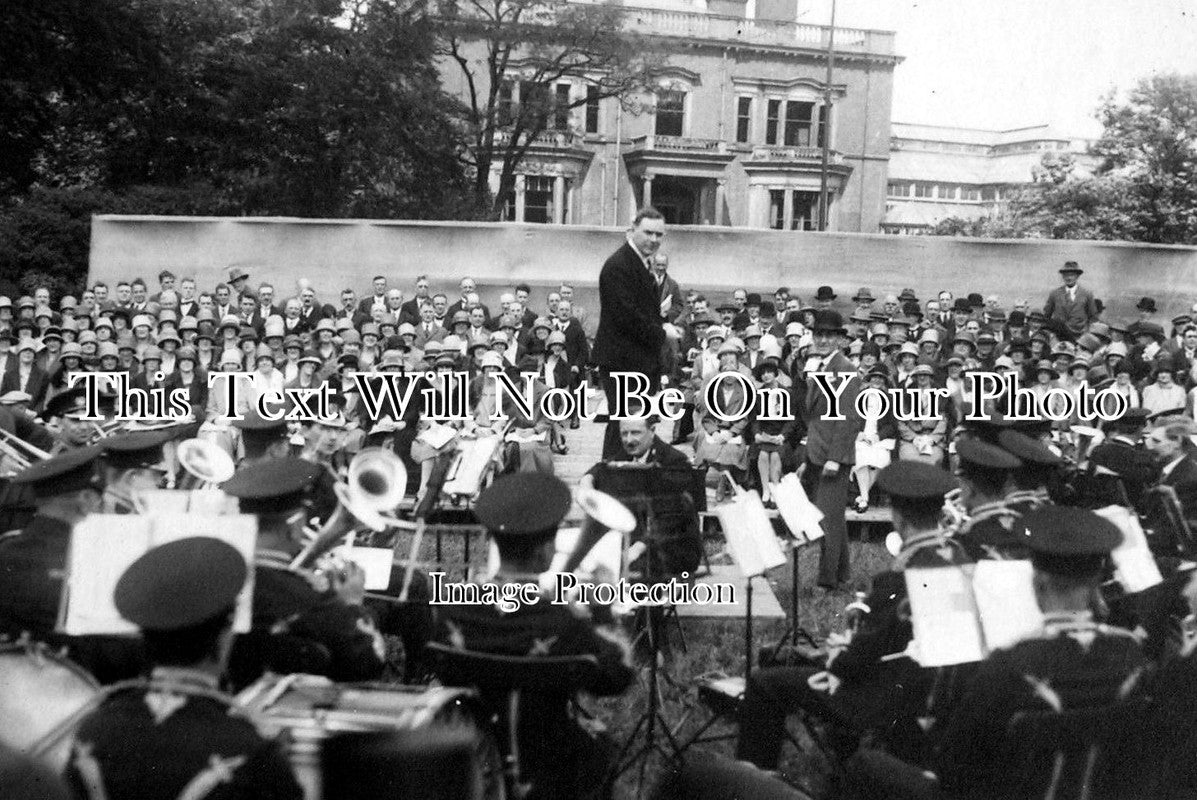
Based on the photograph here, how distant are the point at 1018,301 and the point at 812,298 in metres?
3.06

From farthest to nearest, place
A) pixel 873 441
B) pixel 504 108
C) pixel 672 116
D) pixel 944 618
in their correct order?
pixel 672 116, pixel 504 108, pixel 873 441, pixel 944 618

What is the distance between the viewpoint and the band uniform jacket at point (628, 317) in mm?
7000

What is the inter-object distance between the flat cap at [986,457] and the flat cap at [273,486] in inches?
116

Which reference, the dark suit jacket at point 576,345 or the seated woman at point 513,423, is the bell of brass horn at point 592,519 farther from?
the dark suit jacket at point 576,345

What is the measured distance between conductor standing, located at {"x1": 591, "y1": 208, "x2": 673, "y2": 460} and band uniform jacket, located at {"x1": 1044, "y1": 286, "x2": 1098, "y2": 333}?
32.0 feet

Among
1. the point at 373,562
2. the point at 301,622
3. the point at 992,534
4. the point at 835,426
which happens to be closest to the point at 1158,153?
the point at 835,426

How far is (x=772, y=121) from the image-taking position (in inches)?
1599

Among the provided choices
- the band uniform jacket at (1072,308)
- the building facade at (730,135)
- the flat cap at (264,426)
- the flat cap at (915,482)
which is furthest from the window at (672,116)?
the flat cap at (915,482)

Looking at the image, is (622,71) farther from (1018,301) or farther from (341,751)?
(341,751)

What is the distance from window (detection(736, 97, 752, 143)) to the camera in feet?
131

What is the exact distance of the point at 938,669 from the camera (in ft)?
14.2

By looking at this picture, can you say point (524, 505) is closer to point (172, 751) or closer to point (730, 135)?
point (172, 751)

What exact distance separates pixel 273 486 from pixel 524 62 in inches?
1117

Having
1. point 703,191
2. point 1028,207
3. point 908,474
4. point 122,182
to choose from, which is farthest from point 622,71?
point 908,474
